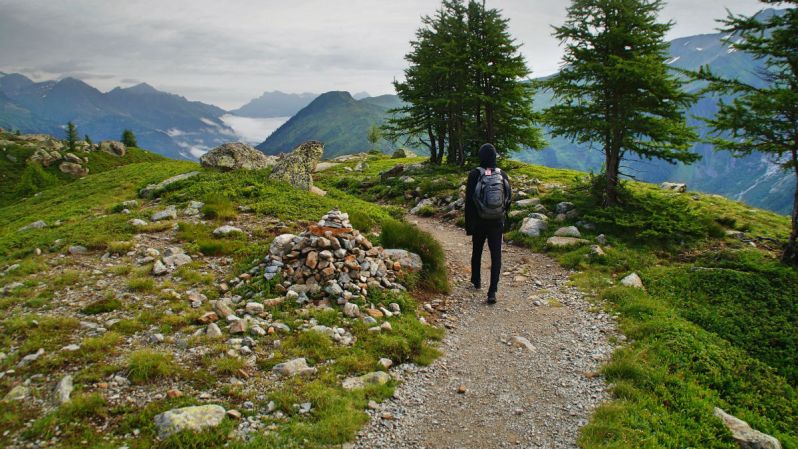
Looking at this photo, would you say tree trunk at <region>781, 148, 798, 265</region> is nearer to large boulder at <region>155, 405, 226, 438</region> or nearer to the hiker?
the hiker

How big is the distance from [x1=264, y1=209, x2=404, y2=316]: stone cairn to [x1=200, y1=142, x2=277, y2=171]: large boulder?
14.8 metres

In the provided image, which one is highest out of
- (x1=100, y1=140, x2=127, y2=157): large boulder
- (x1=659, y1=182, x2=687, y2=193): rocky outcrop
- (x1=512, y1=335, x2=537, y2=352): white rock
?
(x1=100, y1=140, x2=127, y2=157): large boulder

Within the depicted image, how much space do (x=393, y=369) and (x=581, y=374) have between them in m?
3.62

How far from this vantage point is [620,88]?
16.2m

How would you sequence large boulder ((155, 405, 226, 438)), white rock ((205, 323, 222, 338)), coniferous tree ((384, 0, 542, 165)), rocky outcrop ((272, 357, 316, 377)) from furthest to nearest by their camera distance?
coniferous tree ((384, 0, 542, 165))
white rock ((205, 323, 222, 338))
rocky outcrop ((272, 357, 316, 377))
large boulder ((155, 405, 226, 438))

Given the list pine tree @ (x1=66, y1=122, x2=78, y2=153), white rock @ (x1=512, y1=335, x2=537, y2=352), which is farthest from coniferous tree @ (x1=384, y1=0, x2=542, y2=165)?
pine tree @ (x1=66, y1=122, x2=78, y2=153)

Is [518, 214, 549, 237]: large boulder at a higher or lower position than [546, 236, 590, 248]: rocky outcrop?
higher

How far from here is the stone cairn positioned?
9672mm

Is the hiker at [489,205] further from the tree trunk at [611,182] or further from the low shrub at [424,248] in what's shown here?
the tree trunk at [611,182]

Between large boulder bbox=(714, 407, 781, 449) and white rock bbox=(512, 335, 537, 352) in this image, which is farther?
white rock bbox=(512, 335, 537, 352)

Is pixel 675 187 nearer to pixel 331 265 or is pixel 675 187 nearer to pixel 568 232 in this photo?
pixel 568 232

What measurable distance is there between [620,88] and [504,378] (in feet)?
46.0

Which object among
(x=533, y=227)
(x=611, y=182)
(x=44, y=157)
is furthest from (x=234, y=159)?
(x=44, y=157)

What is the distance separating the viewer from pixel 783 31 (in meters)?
11.2
